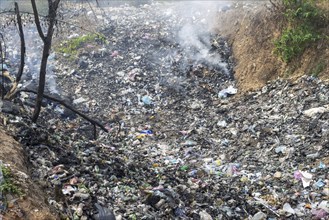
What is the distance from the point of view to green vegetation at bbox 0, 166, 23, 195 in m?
3.12

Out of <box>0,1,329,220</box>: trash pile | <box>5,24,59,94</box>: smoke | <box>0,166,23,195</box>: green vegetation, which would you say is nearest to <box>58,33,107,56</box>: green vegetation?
<box>0,1,329,220</box>: trash pile

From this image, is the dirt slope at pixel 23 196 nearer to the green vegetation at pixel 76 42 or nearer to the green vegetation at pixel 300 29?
the green vegetation at pixel 300 29

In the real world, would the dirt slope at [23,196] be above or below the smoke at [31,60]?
below

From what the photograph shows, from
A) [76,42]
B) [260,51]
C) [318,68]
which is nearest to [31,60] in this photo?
[76,42]

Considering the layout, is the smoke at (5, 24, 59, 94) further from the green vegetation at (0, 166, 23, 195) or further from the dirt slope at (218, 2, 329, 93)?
the green vegetation at (0, 166, 23, 195)

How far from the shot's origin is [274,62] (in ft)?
24.1

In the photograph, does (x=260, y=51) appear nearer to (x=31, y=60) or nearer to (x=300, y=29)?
(x=300, y=29)

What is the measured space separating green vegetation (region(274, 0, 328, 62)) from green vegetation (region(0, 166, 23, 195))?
5379 mm

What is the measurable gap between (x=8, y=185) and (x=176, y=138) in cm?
391

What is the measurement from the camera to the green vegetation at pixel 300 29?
6824 mm

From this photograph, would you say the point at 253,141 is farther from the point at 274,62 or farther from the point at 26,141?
the point at 26,141

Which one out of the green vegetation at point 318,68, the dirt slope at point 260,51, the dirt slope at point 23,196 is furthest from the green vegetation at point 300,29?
the dirt slope at point 23,196

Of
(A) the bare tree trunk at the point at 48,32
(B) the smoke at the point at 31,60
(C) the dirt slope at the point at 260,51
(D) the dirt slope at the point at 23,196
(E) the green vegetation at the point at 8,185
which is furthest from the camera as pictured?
(B) the smoke at the point at 31,60

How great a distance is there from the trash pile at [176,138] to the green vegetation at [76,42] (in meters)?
0.22
